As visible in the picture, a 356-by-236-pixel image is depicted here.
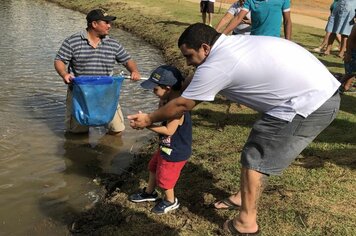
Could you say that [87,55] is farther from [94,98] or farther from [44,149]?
[44,149]

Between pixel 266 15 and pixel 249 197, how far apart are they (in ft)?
12.3

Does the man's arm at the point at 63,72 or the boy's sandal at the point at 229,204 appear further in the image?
the man's arm at the point at 63,72

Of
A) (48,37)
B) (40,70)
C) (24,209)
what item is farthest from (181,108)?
(48,37)

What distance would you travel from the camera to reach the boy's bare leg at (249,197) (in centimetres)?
351

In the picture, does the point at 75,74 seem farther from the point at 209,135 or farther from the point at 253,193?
the point at 253,193

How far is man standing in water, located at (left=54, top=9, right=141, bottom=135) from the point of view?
5.86m

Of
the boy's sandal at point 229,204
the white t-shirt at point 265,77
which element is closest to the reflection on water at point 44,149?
the boy's sandal at point 229,204

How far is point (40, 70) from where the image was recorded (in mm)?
10102

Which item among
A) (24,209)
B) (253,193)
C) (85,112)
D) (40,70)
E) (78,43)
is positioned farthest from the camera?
(40,70)

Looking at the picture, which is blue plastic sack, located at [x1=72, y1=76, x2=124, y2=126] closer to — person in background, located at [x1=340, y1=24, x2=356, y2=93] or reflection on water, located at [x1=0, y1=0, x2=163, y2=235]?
reflection on water, located at [x1=0, y1=0, x2=163, y2=235]

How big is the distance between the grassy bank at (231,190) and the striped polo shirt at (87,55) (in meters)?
1.30

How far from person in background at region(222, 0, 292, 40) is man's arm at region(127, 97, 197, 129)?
3319 mm

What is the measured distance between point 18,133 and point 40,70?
380 centimetres

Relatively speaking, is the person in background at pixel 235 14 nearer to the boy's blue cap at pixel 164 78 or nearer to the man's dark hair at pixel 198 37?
the boy's blue cap at pixel 164 78
